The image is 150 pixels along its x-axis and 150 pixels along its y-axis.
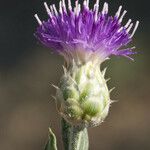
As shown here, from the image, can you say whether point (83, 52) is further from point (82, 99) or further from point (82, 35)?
point (82, 99)

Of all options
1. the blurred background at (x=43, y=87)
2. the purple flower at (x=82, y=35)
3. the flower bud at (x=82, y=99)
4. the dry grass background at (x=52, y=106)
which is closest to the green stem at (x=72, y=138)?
the flower bud at (x=82, y=99)

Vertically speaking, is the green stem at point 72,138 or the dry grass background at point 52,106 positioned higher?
the dry grass background at point 52,106

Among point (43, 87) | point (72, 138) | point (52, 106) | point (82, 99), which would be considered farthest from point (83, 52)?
point (43, 87)

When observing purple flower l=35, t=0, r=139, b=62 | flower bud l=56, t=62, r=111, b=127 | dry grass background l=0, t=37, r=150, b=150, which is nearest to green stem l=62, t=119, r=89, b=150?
flower bud l=56, t=62, r=111, b=127

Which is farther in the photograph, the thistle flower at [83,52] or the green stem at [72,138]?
the green stem at [72,138]

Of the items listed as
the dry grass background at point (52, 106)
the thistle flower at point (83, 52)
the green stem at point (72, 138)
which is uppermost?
the dry grass background at point (52, 106)

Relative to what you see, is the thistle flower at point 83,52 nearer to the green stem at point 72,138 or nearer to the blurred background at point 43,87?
the green stem at point 72,138
